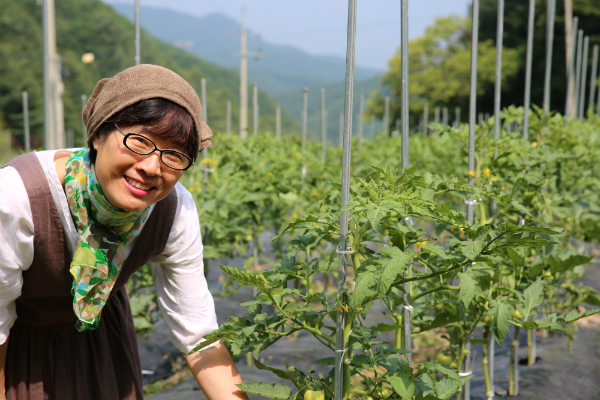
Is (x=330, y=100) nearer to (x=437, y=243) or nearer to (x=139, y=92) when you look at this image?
(x=437, y=243)

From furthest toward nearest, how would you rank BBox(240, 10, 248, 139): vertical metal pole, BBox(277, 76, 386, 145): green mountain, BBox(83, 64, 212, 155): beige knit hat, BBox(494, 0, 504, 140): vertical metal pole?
BBox(277, 76, 386, 145): green mountain
BBox(240, 10, 248, 139): vertical metal pole
BBox(494, 0, 504, 140): vertical metal pole
BBox(83, 64, 212, 155): beige knit hat

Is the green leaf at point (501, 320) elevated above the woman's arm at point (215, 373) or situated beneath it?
elevated above

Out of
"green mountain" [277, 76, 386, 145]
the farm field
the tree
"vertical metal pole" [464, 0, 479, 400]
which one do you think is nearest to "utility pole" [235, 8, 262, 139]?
the tree

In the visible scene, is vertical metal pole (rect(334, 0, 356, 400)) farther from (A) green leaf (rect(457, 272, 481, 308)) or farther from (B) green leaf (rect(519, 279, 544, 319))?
(B) green leaf (rect(519, 279, 544, 319))

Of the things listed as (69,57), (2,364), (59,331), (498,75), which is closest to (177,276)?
(59,331)

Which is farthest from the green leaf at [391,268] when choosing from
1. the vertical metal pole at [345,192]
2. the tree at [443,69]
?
the tree at [443,69]

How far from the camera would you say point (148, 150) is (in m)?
1.02

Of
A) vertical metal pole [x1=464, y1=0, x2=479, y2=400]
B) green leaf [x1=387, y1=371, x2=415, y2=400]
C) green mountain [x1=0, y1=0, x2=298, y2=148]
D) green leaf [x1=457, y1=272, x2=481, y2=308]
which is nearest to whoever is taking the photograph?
green leaf [x1=387, y1=371, x2=415, y2=400]

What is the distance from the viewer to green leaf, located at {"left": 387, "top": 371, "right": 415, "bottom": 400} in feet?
3.59

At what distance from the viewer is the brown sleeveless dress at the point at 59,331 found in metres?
1.09

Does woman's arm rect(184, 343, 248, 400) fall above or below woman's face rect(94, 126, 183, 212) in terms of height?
below

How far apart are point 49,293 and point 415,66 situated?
2614cm

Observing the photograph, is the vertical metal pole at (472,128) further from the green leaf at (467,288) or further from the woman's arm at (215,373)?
the woman's arm at (215,373)

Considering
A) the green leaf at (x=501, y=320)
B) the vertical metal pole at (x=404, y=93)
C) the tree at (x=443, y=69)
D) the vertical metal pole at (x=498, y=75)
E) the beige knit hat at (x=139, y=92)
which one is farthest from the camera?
the tree at (x=443, y=69)
